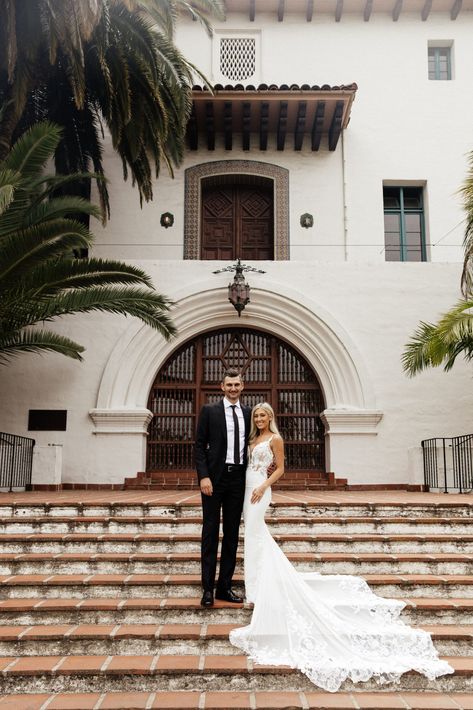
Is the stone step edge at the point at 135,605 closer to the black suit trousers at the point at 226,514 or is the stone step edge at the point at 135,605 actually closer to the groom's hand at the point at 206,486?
the black suit trousers at the point at 226,514

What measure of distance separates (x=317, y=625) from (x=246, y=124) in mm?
11270

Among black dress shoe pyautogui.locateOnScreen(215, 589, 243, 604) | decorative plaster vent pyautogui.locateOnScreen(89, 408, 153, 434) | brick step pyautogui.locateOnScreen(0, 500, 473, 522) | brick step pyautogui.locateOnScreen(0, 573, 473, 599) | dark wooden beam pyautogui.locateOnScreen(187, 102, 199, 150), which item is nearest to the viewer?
black dress shoe pyautogui.locateOnScreen(215, 589, 243, 604)

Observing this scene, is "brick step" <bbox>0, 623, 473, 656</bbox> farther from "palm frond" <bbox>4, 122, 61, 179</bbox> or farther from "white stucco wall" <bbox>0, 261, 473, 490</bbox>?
"palm frond" <bbox>4, 122, 61, 179</bbox>

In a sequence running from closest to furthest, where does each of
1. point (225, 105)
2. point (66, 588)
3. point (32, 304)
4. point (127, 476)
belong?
point (66, 588) < point (32, 304) < point (127, 476) < point (225, 105)

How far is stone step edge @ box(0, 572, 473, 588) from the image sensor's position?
595 cm

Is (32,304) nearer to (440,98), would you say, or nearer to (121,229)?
(121,229)

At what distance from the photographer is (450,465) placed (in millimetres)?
11461

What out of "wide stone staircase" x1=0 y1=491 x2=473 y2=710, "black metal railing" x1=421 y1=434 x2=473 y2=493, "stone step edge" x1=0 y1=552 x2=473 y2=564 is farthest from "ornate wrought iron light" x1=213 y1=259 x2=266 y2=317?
"stone step edge" x1=0 y1=552 x2=473 y2=564

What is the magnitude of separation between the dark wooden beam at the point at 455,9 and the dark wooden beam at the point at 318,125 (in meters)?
4.53

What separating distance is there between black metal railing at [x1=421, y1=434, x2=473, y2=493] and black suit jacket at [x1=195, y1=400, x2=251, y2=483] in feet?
20.5

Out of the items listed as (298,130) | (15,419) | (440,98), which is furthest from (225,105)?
(15,419)

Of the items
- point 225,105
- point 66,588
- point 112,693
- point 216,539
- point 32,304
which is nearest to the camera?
point 112,693

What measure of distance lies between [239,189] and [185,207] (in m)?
1.45

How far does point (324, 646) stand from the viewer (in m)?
4.79
